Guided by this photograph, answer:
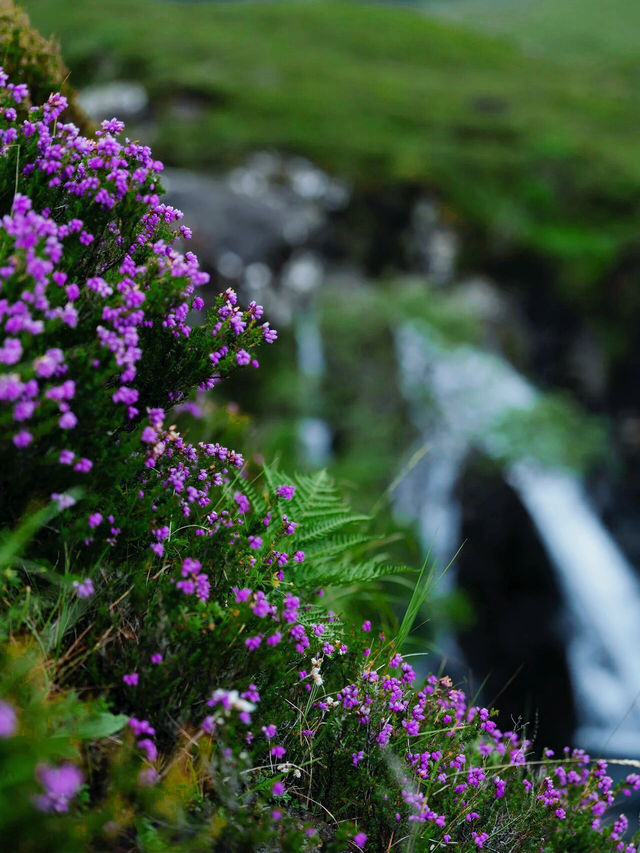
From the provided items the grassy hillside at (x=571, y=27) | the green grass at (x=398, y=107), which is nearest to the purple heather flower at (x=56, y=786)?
the green grass at (x=398, y=107)

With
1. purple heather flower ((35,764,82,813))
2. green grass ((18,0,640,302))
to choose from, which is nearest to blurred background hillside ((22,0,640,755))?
green grass ((18,0,640,302))

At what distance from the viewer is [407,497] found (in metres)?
12.6

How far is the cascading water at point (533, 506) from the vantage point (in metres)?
11.1

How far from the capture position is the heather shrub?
1729 mm

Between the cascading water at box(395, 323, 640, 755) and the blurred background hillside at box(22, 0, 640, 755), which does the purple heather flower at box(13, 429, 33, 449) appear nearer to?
the blurred background hillside at box(22, 0, 640, 755)

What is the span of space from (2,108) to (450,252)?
1635 centimetres

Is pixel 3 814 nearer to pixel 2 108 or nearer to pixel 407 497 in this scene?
pixel 2 108

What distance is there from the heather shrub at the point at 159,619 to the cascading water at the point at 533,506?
927 cm

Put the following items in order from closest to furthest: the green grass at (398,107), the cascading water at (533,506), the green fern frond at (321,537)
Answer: the green fern frond at (321,537), the cascading water at (533,506), the green grass at (398,107)

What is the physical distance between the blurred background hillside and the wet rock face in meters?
0.04

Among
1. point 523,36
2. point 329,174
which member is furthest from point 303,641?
point 523,36

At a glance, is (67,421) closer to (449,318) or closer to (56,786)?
(56,786)

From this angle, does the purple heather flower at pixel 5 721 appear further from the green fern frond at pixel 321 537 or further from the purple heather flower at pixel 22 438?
the green fern frond at pixel 321 537

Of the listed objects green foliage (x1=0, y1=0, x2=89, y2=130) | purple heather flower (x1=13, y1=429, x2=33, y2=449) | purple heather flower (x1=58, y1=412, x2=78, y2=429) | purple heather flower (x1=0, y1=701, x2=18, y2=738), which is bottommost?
purple heather flower (x1=0, y1=701, x2=18, y2=738)
